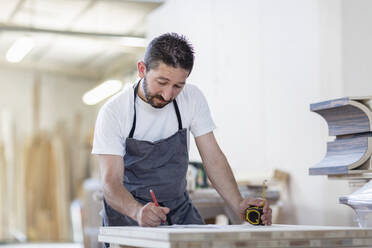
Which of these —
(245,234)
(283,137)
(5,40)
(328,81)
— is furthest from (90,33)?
(245,234)

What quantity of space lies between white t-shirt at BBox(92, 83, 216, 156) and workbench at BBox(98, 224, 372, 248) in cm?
Result: 59

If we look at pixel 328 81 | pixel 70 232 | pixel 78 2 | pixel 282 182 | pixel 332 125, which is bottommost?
pixel 70 232

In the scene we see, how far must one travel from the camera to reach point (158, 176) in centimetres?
271

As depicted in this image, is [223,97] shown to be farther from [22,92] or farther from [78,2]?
[22,92]

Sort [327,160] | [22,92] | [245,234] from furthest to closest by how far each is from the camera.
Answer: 1. [22,92]
2. [327,160]
3. [245,234]

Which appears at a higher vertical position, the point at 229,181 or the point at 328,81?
the point at 328,81

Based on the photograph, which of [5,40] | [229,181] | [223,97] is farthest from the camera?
[5,40]

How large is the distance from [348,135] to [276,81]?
9.74 feet

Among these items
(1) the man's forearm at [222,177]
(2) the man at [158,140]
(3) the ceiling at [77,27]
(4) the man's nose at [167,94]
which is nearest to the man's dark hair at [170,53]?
(2) the man at [158,140]

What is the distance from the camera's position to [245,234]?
1803mm

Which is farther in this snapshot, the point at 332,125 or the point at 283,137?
the point at 283,137

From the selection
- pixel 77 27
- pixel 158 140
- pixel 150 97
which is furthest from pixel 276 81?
pixel 77 27

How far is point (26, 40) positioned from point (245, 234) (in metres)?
7.81

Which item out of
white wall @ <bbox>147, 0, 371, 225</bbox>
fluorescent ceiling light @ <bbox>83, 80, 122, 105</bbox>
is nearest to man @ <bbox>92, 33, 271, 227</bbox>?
white wall @ <bbox>147, 0, 371, 225</bbox>
